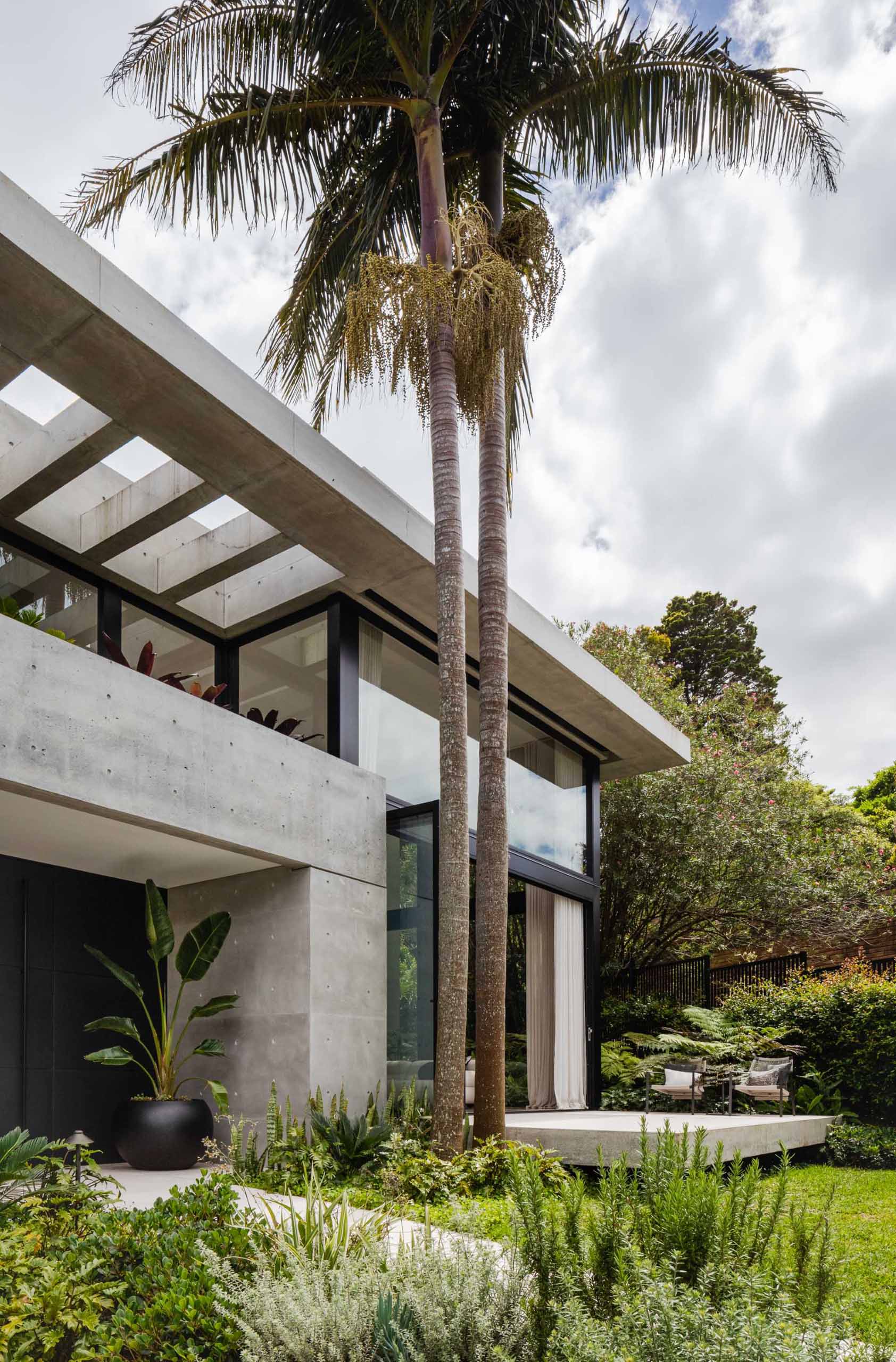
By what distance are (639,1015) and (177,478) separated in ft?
34.7

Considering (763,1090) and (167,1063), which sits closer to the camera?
(167,1063)

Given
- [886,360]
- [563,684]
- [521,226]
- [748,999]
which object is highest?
[886,360]

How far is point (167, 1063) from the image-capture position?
7789 mm

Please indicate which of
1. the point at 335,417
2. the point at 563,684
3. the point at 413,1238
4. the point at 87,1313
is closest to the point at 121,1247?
the point at 87,1313

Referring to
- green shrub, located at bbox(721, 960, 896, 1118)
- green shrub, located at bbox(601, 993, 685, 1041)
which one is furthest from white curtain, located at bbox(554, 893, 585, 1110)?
green shrub, located at bbox(601, 993, 685, 1041)

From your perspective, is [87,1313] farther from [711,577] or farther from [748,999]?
[711,577]

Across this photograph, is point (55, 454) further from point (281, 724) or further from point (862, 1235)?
point (862, 1235)

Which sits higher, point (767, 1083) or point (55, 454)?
point (55, 454)

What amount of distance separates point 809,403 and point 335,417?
1242cm

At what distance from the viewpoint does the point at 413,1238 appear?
3.71m

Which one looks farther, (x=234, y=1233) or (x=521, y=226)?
(x=521, y=226)

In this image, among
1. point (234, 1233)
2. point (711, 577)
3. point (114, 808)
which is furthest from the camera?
point (711, 577)

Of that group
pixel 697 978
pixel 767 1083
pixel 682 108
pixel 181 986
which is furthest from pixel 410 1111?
pixel 697 978

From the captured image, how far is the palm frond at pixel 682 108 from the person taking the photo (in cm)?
881
